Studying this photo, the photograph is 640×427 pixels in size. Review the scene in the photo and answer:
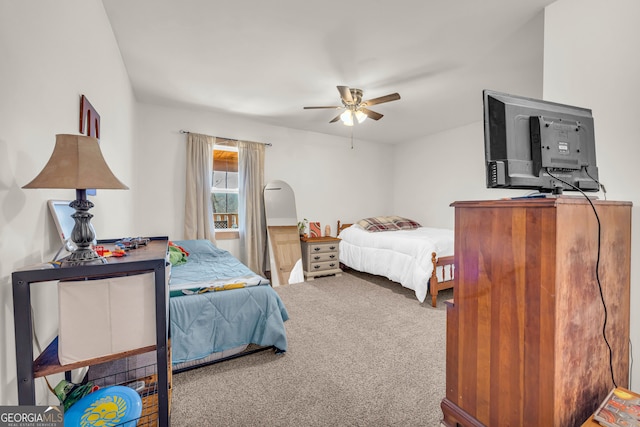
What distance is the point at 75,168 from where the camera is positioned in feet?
3.04

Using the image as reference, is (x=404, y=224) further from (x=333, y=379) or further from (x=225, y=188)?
(x=333, y=379)

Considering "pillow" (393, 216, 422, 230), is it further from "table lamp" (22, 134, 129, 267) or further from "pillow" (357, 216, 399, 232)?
"table lamp" (22, 134, 129, 267)

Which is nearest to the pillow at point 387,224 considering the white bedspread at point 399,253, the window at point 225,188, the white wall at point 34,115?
the white bedspread at point 399,253

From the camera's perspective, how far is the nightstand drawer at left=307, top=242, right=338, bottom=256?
4469mm

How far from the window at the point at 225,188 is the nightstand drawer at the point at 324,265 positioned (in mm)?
1358

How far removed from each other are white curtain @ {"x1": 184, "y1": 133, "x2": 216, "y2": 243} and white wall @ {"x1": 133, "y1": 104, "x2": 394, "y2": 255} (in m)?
0.13

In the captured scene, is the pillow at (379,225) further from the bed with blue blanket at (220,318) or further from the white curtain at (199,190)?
the bed with blue blanket at (220,318)

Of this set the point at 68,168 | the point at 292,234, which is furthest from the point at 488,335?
the point at 292,234

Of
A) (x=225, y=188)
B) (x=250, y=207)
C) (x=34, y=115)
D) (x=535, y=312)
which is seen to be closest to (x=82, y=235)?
(x=34, y=115)

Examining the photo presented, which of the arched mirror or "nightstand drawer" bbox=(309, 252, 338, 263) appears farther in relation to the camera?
"nightstand drawer" bbox=(309, 252, 338, 263)

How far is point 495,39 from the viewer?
7.39 feet

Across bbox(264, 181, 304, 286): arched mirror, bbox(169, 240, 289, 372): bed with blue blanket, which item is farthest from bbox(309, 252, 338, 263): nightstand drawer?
bbox(169, 240, 289, 372): bed with blue blanket

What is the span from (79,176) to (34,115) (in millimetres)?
366

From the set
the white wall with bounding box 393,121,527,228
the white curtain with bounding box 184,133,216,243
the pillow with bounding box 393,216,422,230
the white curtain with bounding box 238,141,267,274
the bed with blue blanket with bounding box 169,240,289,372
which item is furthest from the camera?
the pillow with bounding box 393,216,422,230
